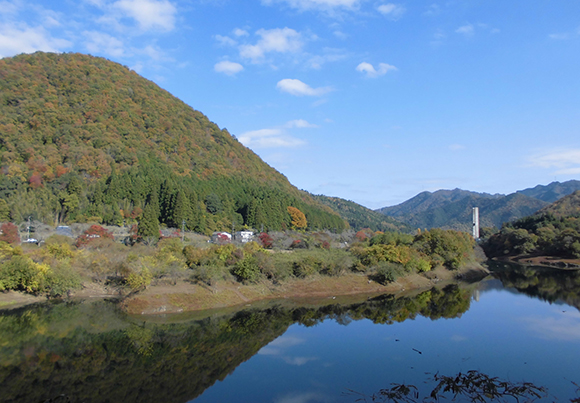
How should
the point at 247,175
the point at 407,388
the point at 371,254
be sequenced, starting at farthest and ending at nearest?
the point at 247,175 < the point at 371,254 < the point at 407,388

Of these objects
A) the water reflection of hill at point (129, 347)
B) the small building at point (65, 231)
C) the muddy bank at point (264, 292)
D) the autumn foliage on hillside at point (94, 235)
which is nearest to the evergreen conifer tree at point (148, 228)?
the autumn foliage on hillside at point (94, 235)

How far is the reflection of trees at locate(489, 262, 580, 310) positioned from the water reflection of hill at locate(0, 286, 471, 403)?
1281 cm

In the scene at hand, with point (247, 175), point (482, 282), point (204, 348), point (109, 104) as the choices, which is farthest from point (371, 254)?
point (109, 104)

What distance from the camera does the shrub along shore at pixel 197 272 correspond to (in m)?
34.5

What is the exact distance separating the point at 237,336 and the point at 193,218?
4792cm

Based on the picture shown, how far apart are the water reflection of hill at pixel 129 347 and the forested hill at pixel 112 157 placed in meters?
Result: 41.4

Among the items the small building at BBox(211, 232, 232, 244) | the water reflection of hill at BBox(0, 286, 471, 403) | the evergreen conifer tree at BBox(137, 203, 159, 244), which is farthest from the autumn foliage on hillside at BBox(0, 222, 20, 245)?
the small building at BBox(211, 232, 232, 244)

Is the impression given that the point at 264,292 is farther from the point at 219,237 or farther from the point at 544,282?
the point at 544,282

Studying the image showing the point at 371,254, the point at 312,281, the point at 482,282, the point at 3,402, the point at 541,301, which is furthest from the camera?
the point at 482,282

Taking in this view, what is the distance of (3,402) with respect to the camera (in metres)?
16.8

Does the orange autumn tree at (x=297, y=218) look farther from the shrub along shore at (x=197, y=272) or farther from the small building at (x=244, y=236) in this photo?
the shrub along shore at (x=197, y=272)

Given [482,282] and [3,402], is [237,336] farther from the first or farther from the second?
[482,282]

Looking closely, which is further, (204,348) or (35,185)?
(35,185)

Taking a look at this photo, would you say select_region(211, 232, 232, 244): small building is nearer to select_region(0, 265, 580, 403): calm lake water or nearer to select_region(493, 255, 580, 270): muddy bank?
select_region(0, 265, 580, 403): calm lake water
